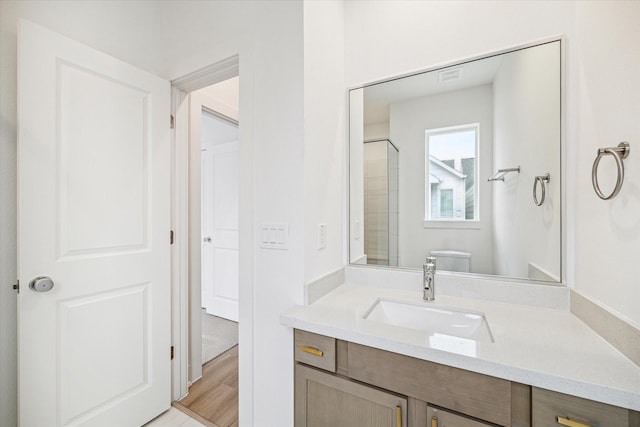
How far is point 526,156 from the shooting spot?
121cm

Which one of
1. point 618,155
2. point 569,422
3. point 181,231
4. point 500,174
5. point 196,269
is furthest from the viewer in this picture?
point 196,269

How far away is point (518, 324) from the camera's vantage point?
98 cm

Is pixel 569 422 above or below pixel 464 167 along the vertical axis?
below

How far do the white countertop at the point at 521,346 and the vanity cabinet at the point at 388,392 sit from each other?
50 millimetres

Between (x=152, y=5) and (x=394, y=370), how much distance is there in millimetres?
2422

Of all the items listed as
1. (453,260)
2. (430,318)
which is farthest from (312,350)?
(453,260)

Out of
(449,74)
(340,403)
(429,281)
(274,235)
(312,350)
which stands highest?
(449,74)

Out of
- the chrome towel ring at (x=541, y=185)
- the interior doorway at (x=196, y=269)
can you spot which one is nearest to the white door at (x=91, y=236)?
the interior doorway at (x=196, y=269)

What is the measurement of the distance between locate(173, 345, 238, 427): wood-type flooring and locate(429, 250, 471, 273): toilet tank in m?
1.52

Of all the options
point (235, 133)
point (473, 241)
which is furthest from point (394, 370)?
point (235, 133)

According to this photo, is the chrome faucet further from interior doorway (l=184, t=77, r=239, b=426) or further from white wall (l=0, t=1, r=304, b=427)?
interior doorway (l=184, t=77, r=239, b=426)

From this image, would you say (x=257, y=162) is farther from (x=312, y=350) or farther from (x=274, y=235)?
(x=312, y=350)

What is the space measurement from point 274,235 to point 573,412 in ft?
3.64

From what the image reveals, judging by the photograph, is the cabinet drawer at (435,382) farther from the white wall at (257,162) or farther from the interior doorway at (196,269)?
the interior doorway at (196,269)
